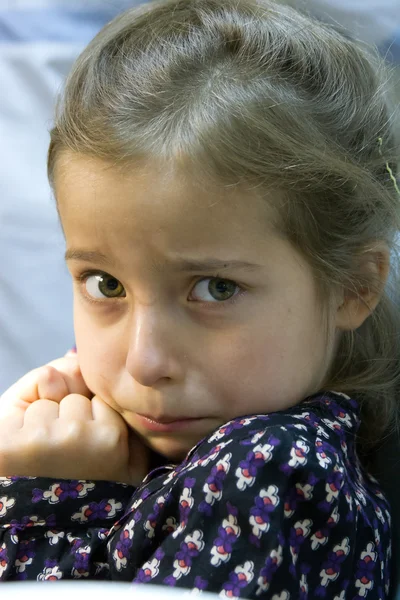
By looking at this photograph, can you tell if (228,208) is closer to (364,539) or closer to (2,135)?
(364,539)

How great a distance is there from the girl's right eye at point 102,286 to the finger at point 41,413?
182 millimetres

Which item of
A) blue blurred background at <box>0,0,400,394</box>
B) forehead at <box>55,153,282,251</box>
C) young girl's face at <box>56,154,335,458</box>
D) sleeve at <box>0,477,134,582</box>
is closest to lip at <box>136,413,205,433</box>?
young girl's face at <box>56,154,335,458</box>

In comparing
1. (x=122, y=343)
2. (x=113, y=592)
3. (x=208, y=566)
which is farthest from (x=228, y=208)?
(x=113, y=592)

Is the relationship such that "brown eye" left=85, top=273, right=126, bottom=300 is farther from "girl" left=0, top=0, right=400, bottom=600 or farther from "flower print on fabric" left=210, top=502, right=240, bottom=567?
"flower print on fabric" left=210, top=502, right=240, bottom=567

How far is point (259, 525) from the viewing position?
80cm

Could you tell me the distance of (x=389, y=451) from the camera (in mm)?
1142

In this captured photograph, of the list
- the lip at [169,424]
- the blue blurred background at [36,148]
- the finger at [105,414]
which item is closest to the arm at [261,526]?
the lip at [169,424]

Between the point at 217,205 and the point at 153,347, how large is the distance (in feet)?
0.56

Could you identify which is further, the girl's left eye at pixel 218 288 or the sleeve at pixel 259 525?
the girl's left eye at pixel 218 288

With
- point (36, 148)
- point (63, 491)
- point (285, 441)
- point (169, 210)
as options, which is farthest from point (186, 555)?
point (36, 148)

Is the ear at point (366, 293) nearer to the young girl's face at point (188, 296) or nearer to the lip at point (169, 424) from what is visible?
the young girl's face at point (188, 296)

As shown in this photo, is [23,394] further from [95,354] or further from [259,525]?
[259,525]

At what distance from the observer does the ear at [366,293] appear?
3.43ft

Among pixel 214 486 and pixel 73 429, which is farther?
pixel 73 429
